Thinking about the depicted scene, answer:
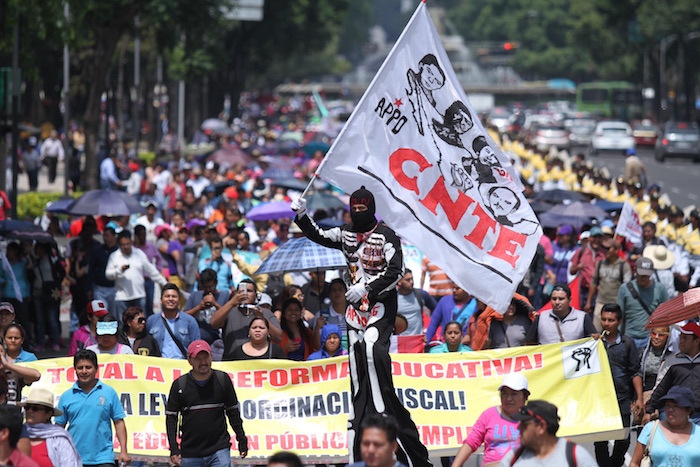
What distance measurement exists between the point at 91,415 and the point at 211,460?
0.81 metres

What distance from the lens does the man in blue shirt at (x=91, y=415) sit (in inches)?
344

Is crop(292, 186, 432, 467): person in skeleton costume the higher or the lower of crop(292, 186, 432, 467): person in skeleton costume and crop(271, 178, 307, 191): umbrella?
the higher

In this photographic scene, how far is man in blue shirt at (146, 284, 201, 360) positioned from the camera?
1134 centimetres

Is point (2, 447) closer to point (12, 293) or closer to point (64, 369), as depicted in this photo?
point (64, 369)

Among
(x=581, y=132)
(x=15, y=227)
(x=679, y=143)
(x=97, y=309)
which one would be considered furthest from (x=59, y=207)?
(x=581, y=132)

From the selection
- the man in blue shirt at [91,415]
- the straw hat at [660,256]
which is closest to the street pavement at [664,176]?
the straw hat at [660,256]

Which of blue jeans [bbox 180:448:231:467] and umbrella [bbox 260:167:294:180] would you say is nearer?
blue jeans [bbox 180:448:231:467]

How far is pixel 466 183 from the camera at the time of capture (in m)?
10.6

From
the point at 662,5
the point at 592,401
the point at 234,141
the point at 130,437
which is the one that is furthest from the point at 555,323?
the point at 662,5

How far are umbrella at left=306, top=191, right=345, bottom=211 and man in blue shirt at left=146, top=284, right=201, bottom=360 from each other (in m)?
8.16

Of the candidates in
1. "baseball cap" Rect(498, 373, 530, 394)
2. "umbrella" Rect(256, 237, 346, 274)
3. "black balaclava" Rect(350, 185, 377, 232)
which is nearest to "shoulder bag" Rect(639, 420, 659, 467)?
"baseball cap" Rect(498, 373, 530, 394)

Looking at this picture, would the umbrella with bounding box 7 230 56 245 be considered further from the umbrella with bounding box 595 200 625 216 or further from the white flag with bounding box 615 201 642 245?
the umbrella with bounding box 595 200 625 216

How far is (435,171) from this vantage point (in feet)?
34.2

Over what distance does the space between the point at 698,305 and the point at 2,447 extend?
5.37m
